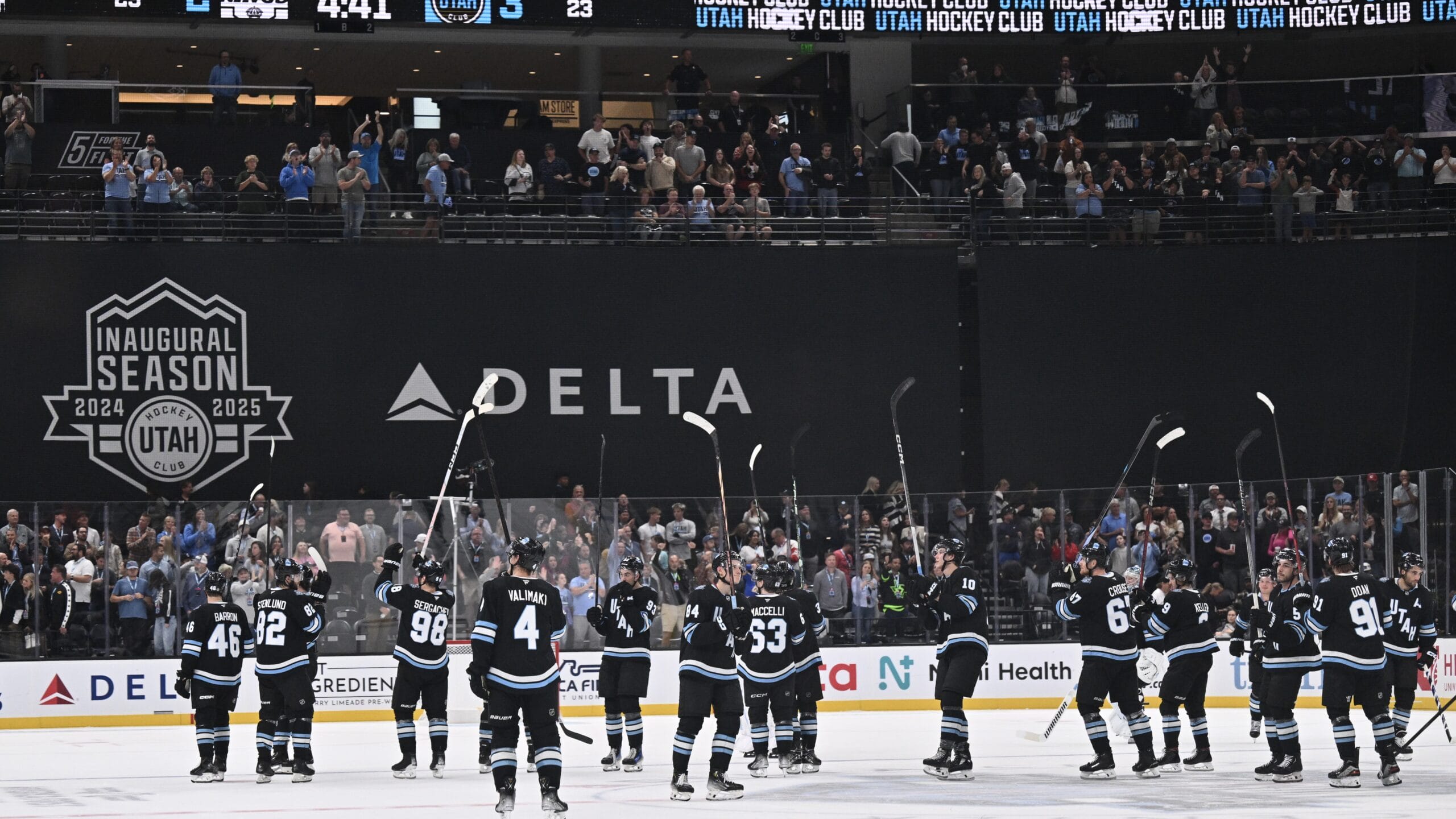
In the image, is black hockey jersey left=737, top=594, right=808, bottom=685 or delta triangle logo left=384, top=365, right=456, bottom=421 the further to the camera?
delta triangle logo left=384, top=365, right=456, bottom=421

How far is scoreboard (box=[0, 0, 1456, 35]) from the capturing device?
23.1 m

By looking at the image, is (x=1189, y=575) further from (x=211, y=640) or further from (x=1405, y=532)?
(x=211, y=640)

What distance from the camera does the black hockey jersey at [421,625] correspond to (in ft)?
44.5

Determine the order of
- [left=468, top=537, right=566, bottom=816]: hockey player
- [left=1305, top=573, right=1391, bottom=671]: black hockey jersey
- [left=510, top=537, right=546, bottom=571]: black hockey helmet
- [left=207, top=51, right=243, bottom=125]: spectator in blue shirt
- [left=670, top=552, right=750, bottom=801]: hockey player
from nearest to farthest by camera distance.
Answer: [left=468, top=537, right=566, bottom=816]: hockey player → [left=510, top=537, right=546, bottom=571]: black hockey helmet → [left=670, top=552, right=750, bottom=801]: hockey player → [left=1305, top=573, right=1391, bottom=671]: black hockey jersey → [left=207, top=51, right=243, bottom=125]: spectator in blue shirt

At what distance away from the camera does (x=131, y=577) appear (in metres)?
19.0

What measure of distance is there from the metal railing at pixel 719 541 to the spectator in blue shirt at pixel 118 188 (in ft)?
16.2

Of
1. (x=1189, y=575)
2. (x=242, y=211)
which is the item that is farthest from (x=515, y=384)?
(x=1189, y=575)

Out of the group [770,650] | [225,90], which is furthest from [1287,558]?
[225,90]

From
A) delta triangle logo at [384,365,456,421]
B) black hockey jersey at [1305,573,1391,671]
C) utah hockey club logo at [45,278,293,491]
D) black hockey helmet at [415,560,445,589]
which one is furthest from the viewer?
delta triangle logo at [384,365,456,421]

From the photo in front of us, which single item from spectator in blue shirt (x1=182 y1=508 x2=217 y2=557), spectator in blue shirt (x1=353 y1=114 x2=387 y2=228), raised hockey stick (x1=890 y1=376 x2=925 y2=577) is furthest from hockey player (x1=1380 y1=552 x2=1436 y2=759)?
spectator in blue shirt (x1=353 y1=114 x2=387 y2=228)

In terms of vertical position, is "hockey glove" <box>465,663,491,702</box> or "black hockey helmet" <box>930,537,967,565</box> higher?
"black hockey helmet" <box>930,537,967,565</box>

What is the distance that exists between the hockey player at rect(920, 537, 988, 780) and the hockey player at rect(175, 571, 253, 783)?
5056 mm

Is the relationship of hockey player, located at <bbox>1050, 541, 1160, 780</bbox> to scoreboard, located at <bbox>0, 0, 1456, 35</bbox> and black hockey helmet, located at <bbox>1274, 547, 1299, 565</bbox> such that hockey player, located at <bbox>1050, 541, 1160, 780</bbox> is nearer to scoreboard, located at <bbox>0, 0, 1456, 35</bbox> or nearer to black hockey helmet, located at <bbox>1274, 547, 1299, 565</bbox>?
black hockey helmet, located at <bbox>1274, 547, 1299, 565</bbox>

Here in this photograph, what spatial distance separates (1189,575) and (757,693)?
3363 mm
